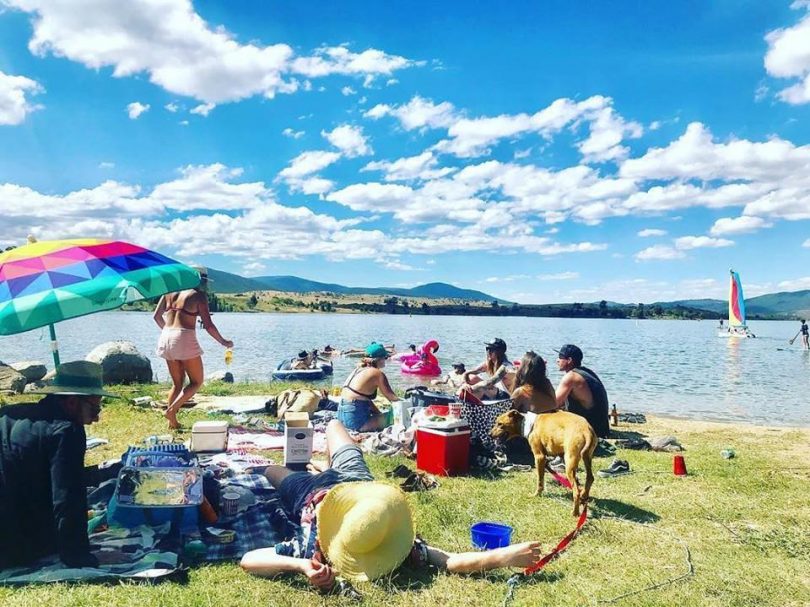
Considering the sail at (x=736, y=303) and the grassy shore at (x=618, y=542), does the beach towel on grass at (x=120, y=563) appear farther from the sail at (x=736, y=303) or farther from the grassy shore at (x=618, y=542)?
the sail at (x=736, y=303)

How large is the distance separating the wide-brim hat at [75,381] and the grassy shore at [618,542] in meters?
1.19

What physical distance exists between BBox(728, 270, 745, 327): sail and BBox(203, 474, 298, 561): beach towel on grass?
5617cm

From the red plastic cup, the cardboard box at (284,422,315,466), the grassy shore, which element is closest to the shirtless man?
the grassy shore

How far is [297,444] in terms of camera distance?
20.5 feet

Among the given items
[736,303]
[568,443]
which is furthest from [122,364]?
[736,303]

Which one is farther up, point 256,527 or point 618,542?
point 256,527

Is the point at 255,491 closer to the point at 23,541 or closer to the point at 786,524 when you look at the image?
the point at 23,541

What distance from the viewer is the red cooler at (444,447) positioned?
702 centimetres

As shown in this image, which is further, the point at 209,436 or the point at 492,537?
the point at 209,436

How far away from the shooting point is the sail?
53.3 m

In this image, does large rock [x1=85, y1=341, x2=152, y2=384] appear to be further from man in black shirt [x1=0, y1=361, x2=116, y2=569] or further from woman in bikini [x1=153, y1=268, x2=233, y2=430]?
man in black shirt [x1=0, y1=361, x2=116, y2=569]

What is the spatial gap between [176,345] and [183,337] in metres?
0.14

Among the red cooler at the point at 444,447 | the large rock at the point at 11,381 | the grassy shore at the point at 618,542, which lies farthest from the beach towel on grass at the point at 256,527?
the large rock at the point at 11,381

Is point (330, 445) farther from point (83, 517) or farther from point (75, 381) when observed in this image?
point (75, 381)
